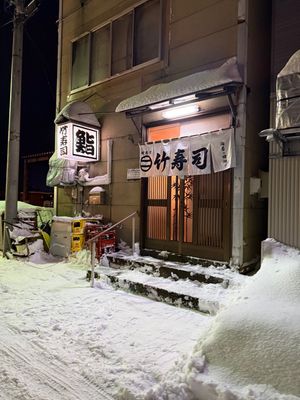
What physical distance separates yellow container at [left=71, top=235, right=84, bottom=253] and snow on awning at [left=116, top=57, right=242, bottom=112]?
14.3ft

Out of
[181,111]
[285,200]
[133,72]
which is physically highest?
[133,72]

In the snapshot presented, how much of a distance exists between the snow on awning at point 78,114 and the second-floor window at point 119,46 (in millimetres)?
1401

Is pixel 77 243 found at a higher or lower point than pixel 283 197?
lower

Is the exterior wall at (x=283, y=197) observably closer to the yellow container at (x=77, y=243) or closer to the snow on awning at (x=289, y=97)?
the snow on awning at (x=289, y=97)

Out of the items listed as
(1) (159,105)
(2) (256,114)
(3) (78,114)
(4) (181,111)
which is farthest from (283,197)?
(3) (78,114)

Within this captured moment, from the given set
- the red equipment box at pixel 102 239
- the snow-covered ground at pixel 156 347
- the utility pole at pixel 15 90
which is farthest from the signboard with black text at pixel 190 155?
the utility pole at pixel 15 90

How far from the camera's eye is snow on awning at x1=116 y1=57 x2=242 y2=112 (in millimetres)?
6707

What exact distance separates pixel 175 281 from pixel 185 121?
4242 mm

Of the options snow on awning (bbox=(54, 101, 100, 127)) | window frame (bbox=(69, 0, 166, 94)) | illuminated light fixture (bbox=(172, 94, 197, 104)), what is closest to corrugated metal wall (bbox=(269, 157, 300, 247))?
illuminated light fixture (bbox=(172, 94, 197, 104))

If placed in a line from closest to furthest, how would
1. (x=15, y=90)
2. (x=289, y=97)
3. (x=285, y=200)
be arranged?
(x=289, y=97)
(x=285, y=200)
(x=15, y=90)

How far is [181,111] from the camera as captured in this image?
26.8 ft

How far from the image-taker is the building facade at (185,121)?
280 inches

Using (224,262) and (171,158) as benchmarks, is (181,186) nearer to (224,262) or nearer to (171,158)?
(171,158)

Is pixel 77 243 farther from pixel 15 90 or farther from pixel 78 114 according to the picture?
pixel 15 90
